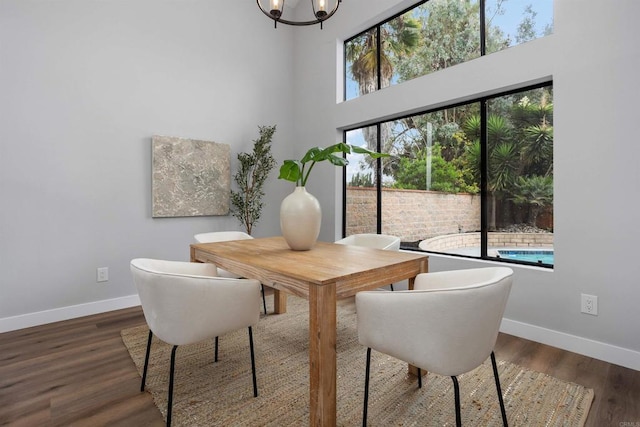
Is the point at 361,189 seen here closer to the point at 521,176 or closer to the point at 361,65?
the point at 361,65

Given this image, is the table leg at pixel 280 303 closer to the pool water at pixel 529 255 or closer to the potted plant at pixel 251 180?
the potted plant at pixel 251 180

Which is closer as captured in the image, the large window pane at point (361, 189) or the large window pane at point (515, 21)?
the large window pane at point (515, 21)

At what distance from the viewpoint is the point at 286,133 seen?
4527 millimetres

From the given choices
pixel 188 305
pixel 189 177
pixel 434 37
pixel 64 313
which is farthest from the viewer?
pixel 189 177

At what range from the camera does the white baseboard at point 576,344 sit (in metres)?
2.01

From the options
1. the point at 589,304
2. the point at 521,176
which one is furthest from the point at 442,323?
the point at 521,176

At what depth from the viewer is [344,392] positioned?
5.79ft

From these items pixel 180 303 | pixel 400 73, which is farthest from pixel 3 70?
pixel 400 73

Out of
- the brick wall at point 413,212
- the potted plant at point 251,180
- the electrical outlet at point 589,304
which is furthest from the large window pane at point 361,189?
the electrical outlet at point 589,304

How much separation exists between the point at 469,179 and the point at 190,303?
2.55 metres

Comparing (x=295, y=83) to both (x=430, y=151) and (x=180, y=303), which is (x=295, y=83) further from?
(x=180, y=303)

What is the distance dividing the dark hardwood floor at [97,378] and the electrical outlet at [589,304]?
0.31 meters

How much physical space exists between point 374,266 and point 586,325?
5.57 feet

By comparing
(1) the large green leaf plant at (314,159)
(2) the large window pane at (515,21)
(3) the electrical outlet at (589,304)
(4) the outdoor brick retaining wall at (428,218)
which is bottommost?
(3) the electrical outlet at (589,304)
